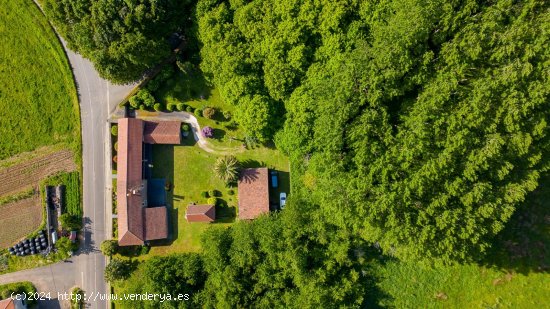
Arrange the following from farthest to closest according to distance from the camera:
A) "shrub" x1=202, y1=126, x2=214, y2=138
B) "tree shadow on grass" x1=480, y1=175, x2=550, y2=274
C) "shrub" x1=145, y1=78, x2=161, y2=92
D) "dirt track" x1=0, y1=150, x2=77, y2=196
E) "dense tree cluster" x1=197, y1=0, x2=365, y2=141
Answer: "dirt track" x1=0, y1=150, x2=77, y2=196, "shrub" x1=145, y1=78, x2=161, y2=92, "shrub" x1=202, y1=126, x2=214, y2=138, "tree shadow on grass" x1=480, y1=175, x2=550, y2=274, "dense tree cluster" x1=197, y1=0, x2=365, y2=141

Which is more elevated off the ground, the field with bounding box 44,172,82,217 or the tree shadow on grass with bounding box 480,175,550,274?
the field with bounding box 44,172,82,217

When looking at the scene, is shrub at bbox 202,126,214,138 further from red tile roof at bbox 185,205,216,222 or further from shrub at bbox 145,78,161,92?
red tile roof at bbox 185,205,216,222

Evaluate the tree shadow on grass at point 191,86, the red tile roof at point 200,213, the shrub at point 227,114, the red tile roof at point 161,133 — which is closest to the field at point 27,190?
the red tile roof at point 161,133

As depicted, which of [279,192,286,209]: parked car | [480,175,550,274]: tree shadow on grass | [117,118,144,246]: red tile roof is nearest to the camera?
[480,175,550,274]: tree shadow on grass

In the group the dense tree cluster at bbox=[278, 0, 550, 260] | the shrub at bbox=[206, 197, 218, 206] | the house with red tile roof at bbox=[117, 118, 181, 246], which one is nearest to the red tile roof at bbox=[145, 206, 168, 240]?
the house with red tile roof at bbox=[117, 118, 181, 246]

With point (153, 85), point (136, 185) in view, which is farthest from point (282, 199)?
point (153, 85)

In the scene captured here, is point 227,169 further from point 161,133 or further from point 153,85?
point 153,85

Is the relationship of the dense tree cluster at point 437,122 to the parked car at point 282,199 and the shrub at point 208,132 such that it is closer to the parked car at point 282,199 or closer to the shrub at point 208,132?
the parked car at point 282,199
